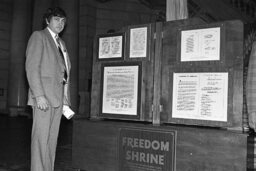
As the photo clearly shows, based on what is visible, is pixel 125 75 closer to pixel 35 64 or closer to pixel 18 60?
pixel 35 64

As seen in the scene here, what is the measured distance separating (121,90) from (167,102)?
0.56 meters

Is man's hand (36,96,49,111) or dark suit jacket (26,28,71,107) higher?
dark suit jacket (26,28,71,107)

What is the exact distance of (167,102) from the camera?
324cm

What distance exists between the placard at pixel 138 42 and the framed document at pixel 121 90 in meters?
0.11

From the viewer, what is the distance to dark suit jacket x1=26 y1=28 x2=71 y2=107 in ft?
10.3

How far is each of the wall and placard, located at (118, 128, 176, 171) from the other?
42.2ft

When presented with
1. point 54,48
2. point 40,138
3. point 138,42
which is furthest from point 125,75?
point 40,138

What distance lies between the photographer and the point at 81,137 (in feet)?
12.2

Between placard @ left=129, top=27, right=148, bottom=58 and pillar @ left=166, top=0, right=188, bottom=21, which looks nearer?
placard @ left=129, top=27, right=148, bottom=58

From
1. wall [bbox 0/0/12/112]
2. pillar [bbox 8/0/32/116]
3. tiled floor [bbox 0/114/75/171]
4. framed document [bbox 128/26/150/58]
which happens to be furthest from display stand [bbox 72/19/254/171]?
wall [bbox 0/0/12/112]

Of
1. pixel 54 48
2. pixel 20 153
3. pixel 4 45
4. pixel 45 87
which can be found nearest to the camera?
pixel 45 87

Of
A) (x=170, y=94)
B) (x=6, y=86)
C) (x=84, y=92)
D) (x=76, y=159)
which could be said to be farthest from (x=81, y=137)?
(x=6, y=86)

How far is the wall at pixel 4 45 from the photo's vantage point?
1488cm

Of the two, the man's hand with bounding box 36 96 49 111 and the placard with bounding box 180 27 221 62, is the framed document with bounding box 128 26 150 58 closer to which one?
the placard with bounding box 180 27 221 62
